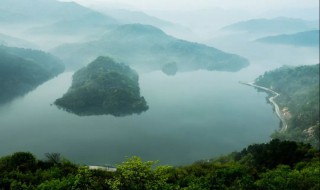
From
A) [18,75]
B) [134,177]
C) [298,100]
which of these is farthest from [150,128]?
[18,75]

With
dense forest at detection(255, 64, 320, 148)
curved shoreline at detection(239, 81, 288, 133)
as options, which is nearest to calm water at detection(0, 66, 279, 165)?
curved shoreline at detection(239, 81, 288, 133)

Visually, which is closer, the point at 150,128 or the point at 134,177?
the point at 134,177

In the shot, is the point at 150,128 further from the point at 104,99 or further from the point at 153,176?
the point at 153,176

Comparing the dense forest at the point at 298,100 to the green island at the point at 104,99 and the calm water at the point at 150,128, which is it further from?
the green island at the point at 104,99

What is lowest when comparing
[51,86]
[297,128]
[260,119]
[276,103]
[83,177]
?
[83,177]

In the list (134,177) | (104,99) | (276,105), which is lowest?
(134,177)

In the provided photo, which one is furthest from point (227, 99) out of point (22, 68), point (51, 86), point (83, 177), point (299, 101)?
point (83, 177)

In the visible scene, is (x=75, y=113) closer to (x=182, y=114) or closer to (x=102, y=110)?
(x=102, y=110)

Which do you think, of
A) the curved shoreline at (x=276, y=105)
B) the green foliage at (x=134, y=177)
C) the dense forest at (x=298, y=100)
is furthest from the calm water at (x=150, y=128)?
the green foliage at (x=134, y=177)
